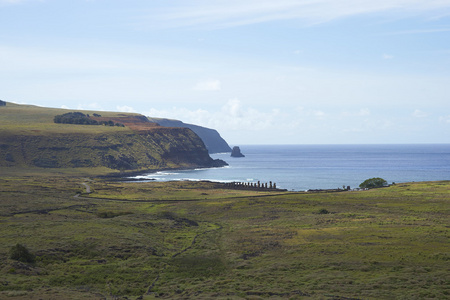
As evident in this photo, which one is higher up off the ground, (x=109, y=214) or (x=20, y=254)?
(x=20, y=254)

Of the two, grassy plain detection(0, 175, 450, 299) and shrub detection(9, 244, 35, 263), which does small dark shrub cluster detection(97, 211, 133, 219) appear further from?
shrub detection(9, 244, 35, 263)

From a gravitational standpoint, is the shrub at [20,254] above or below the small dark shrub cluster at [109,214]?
above

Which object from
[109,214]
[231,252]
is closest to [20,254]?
[231,252]

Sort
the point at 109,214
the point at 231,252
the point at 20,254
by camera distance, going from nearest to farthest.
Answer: the point at 20,254 → the point at 231,252 → the point at 109,214

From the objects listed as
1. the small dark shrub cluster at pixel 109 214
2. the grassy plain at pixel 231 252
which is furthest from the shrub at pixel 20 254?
the small dark shrub cluster at pixel 109 214

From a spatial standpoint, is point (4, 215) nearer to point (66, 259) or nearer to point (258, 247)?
point (66, 259)

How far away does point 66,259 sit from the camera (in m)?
44.3

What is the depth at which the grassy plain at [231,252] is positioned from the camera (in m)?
35.5

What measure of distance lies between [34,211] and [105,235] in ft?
89.0

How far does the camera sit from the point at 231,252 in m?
48.7

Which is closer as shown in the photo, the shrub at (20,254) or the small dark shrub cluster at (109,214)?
the shrub at (20,254)

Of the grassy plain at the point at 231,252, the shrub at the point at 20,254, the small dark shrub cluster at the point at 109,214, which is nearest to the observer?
the grassy plain at the point at 231,252

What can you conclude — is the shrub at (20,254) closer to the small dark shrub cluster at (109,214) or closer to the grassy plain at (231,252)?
the grassy plain at (231,252)

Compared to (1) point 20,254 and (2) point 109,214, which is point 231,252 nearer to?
(1) point 20,254
